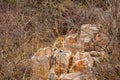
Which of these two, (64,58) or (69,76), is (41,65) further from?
(69,76)

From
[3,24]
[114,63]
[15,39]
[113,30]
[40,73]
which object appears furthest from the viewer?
[3,24]

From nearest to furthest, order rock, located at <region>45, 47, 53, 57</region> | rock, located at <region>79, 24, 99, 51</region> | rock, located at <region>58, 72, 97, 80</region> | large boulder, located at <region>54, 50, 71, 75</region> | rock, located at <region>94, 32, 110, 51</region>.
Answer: rock, located at <region>58, 72, 97, 80</region>
rock, located at <region>94, 32, 110, 51</region>
large boulder, located at <region>54, 50, 71, 75</region>
rock, located at <region>45, 47, 53, 57</region>
rock, located at <region>79, 24, 99, 51</region>

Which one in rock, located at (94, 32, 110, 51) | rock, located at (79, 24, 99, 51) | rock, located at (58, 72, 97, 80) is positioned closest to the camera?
rock, located at (58, 72, 97, 80)

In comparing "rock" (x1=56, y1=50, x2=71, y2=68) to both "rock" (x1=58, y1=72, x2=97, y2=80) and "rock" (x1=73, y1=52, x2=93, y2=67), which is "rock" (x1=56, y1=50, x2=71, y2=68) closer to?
"rock" (x1=73, y1=52, x2=93, y2=67)

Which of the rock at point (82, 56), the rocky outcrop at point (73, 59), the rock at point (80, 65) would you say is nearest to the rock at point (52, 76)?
the rocky outcrop at point (73, 59)

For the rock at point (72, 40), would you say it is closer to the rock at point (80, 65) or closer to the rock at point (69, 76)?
the rock at point (80, 65)

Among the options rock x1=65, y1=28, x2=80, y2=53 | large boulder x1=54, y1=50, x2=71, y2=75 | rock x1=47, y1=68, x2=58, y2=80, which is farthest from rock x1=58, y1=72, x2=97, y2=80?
rock x1=65, y1=28, x2=80, y2=53

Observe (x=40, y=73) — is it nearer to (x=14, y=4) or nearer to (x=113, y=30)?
(x=113, y=30)

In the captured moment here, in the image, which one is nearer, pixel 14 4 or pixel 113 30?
pixel 113 30

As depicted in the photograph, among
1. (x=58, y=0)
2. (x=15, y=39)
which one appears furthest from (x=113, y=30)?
(x=58, y=0)

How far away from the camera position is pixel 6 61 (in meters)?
5.68

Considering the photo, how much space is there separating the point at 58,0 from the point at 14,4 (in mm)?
1005

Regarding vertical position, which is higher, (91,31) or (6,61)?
(91,31)

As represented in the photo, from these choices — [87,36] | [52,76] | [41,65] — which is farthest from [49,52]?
[87,36]
